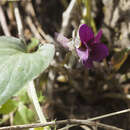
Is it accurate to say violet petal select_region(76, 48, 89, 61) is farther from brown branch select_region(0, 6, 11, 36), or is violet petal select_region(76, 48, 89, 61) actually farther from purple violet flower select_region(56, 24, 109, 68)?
brown branch select_region(0, 6, 11, 36)

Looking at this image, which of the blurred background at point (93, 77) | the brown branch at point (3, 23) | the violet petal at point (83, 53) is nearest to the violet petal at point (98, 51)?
the violet petal at point (83, 53)

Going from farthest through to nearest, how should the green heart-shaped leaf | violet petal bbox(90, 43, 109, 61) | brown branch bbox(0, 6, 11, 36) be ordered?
brown branch bbox(0, 6, 11, 36) < violet petal bbox(90, 43, 109, 61) < the green heart-shaped leaf

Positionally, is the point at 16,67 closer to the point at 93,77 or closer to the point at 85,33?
the point at 85,33

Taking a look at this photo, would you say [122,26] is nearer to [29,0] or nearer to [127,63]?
[127,63]

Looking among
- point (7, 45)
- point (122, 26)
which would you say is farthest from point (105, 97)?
point (7, 45)

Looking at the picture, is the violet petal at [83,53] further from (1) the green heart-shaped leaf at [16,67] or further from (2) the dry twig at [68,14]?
(2) the dry twig at [68,14]

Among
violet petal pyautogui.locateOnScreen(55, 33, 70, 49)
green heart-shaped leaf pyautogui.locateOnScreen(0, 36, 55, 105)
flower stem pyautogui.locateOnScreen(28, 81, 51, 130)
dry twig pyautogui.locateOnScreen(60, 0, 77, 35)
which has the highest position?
dry twig pyautogui.locateOnScreen(60, 0, 77, 35)

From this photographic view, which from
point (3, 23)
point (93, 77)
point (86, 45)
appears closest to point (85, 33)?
point (86, 45)

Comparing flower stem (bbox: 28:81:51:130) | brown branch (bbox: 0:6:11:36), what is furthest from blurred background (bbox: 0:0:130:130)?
flower stem (bbox: 28:81:51:130)
